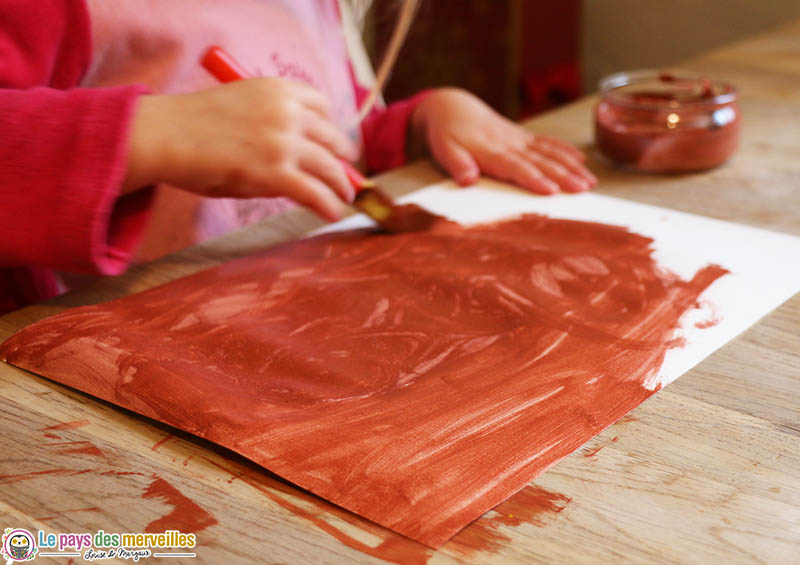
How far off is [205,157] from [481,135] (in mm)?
312

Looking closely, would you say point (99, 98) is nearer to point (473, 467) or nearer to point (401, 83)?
point (473, 467)

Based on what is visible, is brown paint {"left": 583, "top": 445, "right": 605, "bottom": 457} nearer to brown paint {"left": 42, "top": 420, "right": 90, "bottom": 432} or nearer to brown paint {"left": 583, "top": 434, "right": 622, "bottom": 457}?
brown paint {"left": 583, "top": 434, "right": 622, "bottom": 457}

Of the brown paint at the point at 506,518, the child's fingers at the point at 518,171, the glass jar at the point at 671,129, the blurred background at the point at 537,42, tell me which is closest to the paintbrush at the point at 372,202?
the child's fingers at the point at 518,171

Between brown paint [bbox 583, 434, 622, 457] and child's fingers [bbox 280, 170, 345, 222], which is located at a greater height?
child's fingers [bbox 280, 170, 345, 222]

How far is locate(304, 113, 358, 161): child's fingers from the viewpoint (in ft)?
2.06

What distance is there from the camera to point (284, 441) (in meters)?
0.39

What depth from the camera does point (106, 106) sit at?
56 centimetres

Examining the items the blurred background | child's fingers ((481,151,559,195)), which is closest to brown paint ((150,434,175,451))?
child's fingers ((481,151,559,195))

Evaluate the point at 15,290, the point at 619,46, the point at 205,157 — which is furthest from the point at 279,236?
the point at 619,46

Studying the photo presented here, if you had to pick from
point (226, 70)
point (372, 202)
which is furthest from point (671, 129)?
point (226, 70)

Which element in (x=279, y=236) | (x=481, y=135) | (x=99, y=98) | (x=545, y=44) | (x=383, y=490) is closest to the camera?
(x=383, y=490)

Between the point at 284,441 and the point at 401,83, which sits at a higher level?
the point at 284,441

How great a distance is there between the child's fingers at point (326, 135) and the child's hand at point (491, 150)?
14 centimetres

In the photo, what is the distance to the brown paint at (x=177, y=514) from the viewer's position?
1.13 ft
